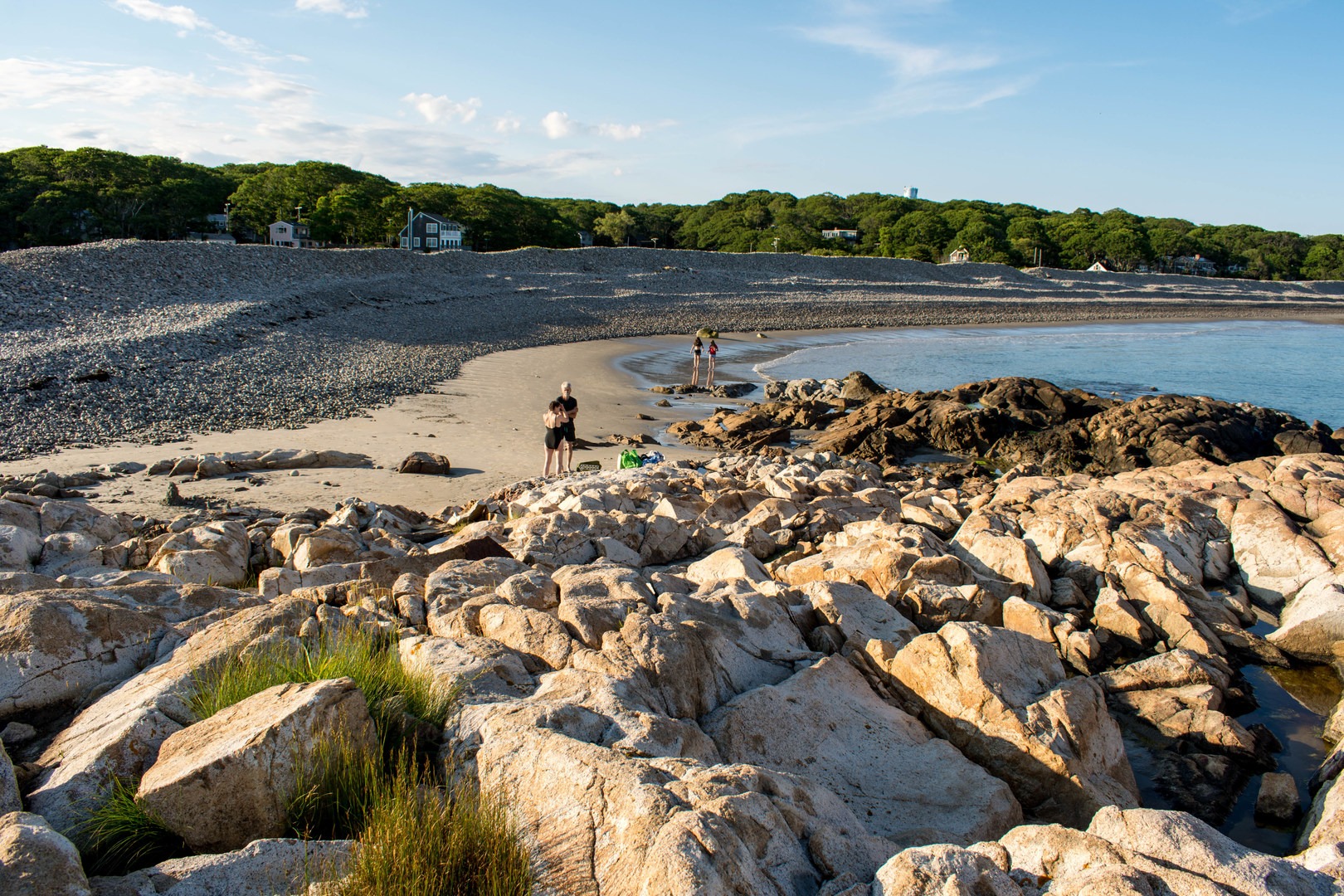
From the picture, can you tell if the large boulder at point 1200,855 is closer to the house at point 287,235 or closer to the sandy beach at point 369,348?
the sandy beach at point 369,348

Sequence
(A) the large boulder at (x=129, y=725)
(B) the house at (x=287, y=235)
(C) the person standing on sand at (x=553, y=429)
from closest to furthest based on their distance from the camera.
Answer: (A) the large boulder at (x=129, y=725)
(C) the person standing on sand at (x=553, y=429)
(B) the house at (x=287, y=235)

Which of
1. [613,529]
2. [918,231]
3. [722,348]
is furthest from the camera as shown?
[918,231]

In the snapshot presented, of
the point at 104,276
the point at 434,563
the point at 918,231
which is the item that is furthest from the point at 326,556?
the point at 918,231

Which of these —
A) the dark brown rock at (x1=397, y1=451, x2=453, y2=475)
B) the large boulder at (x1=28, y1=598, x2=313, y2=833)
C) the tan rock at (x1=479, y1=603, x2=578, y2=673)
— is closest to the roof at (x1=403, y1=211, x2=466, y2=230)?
the dark brown rock at (x1=397, y1=451, x2=453, y2=475)

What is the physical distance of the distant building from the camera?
103188 mm

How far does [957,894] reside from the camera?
9.72ft

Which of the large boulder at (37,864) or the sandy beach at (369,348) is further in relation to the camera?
the sandy beach at (369,348)

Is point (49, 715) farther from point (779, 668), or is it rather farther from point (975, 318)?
point (975, 318)

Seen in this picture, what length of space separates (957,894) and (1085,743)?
259cm

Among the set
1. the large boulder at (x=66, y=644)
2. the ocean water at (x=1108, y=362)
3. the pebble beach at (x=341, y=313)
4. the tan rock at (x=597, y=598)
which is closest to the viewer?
the large boulder at (x=66, y=644)

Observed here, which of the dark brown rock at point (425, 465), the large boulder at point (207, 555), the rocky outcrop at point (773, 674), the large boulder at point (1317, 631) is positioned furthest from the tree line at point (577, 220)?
the large boulder at point (1317, 631)

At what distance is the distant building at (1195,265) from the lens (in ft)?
339

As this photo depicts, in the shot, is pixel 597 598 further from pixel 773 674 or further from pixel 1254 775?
pixel 1254 775

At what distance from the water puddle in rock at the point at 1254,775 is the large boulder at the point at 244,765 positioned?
5.19 meters
